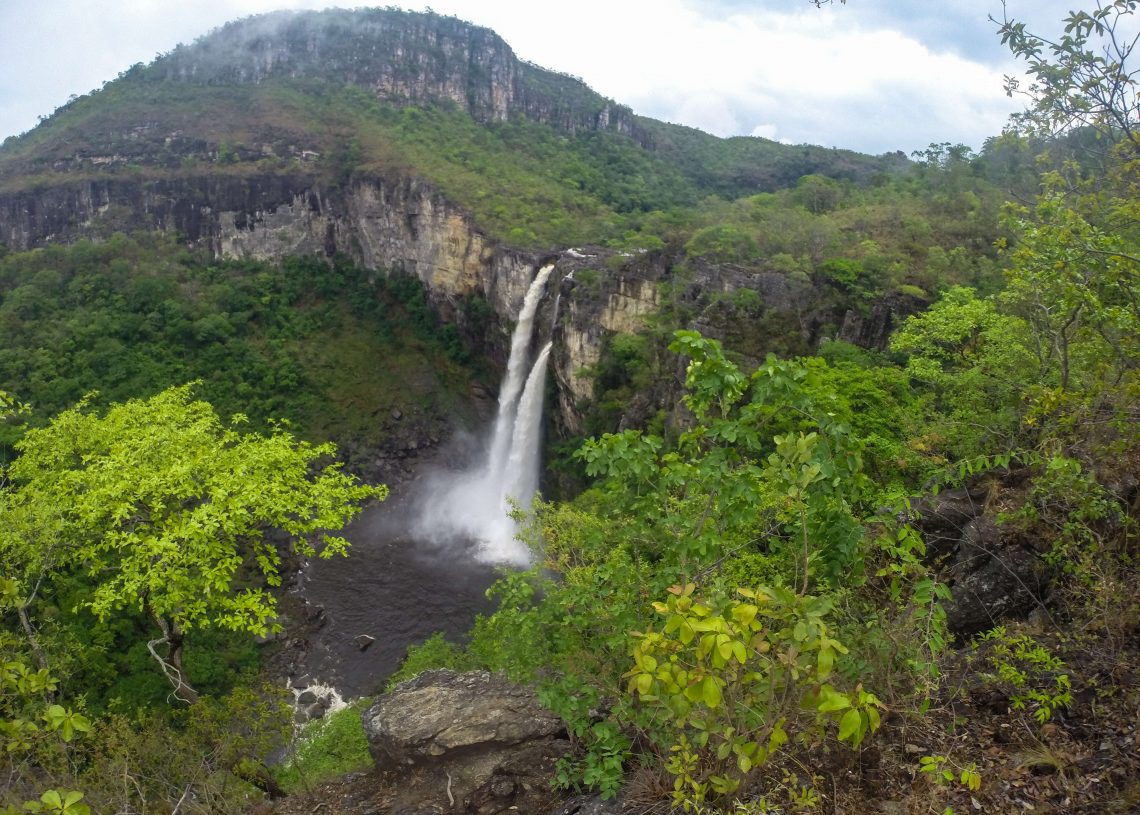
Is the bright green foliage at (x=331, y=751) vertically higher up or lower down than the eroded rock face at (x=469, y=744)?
lower down

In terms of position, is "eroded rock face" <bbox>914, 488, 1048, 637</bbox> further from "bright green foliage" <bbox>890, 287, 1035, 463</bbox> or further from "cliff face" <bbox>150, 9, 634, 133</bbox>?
"cliff face" <bbox>150, 9, 634, 133</bbox>

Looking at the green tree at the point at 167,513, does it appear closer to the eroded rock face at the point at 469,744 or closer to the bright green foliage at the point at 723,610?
the eroded rock face at the point at 469,744

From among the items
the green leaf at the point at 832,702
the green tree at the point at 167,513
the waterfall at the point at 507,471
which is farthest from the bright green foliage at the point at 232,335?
the green leaf at the point at 832,702

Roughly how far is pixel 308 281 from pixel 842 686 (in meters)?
40.1

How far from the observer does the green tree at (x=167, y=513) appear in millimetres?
7180

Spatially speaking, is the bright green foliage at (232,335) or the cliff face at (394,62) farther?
the cliff face at (394,62)

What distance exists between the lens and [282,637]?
1881 cm

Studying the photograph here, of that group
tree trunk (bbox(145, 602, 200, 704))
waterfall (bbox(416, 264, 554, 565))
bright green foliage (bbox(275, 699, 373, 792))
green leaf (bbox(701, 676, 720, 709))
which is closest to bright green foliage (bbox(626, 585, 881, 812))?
green leaf (bbox(701, 676, 720, 709))

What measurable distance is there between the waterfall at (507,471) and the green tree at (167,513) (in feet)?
52.6

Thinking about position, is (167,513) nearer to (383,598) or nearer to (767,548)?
(767,548)

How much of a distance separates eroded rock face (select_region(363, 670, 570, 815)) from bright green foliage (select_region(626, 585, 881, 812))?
87.6 inches

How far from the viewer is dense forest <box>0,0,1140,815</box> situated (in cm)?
332

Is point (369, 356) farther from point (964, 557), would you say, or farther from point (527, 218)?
point (964, 557)

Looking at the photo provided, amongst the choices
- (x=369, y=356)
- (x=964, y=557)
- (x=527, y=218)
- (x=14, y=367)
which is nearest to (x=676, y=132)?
(x=527, y=218)
